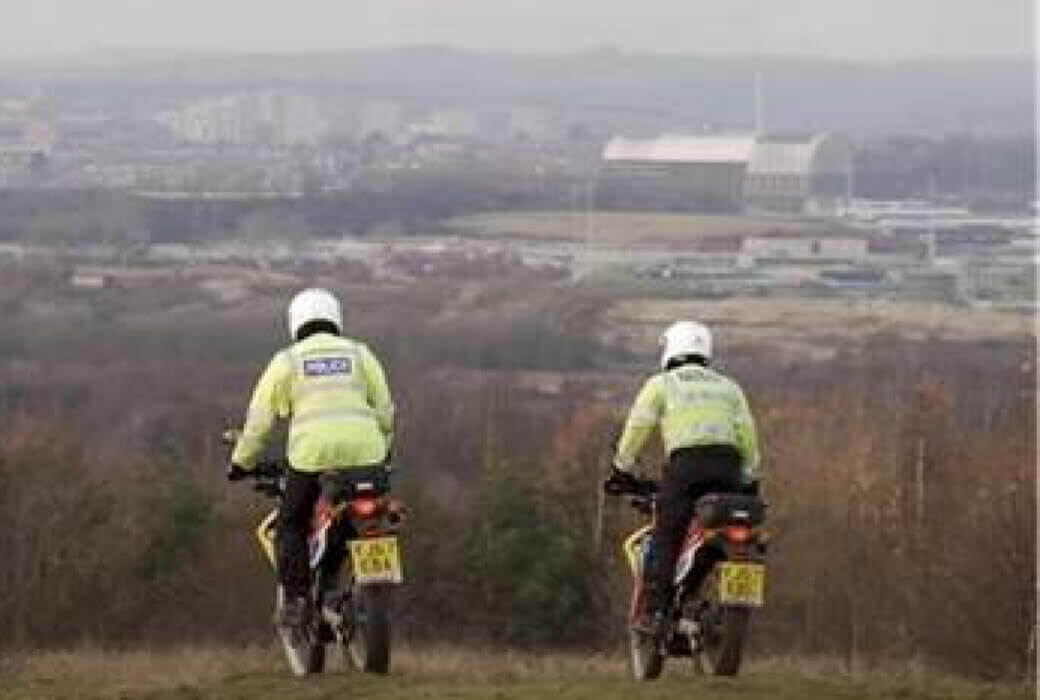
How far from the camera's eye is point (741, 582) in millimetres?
11312

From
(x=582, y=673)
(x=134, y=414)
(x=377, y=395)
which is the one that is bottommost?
(x=134, y=414)

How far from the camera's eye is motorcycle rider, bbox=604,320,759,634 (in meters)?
11.5

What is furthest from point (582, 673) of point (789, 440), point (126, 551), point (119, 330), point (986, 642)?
point (119, 330)

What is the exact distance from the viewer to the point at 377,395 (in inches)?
450

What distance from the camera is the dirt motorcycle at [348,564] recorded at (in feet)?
36.5

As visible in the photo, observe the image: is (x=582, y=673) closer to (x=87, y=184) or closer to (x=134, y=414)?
(x=134, y=414)

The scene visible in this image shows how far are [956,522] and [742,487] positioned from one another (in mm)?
26524

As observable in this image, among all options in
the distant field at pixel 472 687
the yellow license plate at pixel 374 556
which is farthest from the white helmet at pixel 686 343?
the yellow license plate at pixel 374 556

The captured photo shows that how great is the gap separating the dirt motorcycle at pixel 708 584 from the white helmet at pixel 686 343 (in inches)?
23.2

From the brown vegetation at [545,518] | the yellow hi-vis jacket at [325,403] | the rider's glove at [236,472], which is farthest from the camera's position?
the brown vegetation at [545,518]

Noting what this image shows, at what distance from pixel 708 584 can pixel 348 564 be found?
1.60 m

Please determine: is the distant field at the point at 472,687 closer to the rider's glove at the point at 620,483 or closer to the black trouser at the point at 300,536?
the black trouser at the point at 300,536

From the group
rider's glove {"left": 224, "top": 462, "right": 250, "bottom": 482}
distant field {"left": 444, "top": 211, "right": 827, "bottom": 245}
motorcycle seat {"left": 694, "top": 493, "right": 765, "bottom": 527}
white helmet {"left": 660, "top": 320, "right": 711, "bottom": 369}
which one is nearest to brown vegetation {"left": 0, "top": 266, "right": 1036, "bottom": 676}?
white helmet {"left": 660, "top": 320, "right": 711, "bottom": 369}

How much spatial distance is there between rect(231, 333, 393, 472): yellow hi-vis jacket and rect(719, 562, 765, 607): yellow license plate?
1546 millimetres
